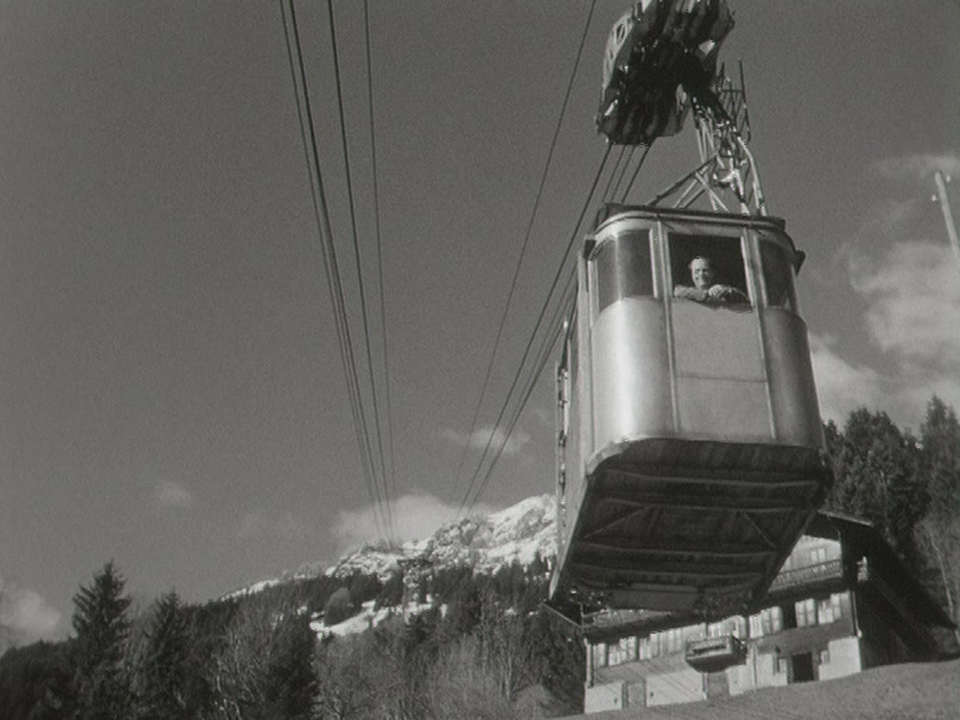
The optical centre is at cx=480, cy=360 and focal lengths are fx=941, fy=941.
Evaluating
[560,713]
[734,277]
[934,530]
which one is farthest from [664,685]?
[734,277]

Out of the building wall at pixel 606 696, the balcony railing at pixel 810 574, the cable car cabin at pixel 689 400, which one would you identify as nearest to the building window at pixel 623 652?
the building wall at pixel 606 696

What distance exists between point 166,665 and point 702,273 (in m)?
47.3

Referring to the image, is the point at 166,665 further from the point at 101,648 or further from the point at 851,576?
the point at 851,576

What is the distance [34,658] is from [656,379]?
167ft

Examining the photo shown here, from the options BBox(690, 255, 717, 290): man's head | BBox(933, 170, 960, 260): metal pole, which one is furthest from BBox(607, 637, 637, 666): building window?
BBox(690, 255, 717, 290): man's head

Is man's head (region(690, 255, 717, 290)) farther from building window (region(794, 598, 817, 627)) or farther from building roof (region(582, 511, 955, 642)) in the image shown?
building window (region(794, 598, 817, 627))

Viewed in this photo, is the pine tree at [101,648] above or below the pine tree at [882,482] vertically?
below

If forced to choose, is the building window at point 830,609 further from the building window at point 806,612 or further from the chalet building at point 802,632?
the building window at point 806,612

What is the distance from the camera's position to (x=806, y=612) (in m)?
31.6

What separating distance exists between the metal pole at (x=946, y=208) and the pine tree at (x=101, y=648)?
39.1 m

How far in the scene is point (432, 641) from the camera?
66.2m

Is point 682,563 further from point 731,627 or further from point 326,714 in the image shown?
point 326,714

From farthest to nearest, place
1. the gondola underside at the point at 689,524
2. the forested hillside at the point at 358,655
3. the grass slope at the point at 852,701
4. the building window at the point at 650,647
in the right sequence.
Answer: the forested hillside at the point at 358,655 < the building window at the point at 650,647 < the grass slope at the point at 852,701 < the gondola underside at the point at 689,524

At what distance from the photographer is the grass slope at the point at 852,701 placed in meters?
21.8
